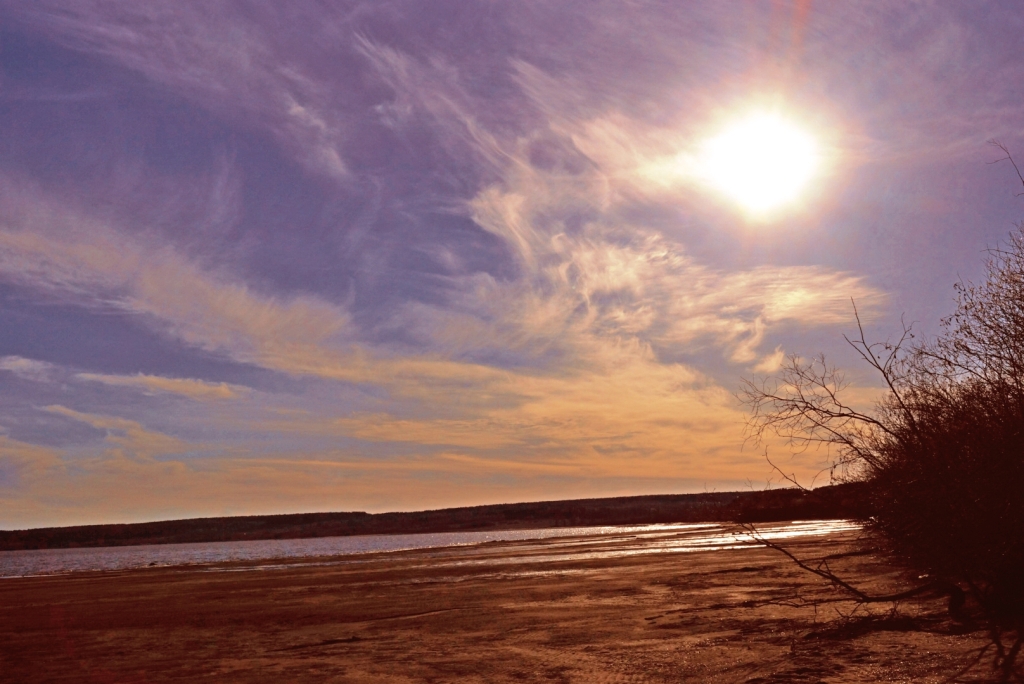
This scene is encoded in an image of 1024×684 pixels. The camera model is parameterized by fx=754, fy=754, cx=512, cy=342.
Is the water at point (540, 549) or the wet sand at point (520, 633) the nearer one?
the wet sand at point (520, 633)

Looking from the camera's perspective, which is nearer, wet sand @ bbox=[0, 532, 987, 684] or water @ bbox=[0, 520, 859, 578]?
wet sand @ bbox=[0, 532, 987, 684]

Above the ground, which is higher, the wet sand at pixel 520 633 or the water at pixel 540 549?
the wet sand at pixel 520 633

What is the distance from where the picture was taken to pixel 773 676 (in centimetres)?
653

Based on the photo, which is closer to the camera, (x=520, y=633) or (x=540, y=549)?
(x=520, y=633)

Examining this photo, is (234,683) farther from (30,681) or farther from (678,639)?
(678,639)

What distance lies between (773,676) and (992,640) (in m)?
2.23

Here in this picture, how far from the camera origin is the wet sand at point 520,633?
7.30 metres

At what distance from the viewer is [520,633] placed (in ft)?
34.3

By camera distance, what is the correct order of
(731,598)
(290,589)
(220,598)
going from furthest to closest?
(290,589) < (220,598) < (731,598)

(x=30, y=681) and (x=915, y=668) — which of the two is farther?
(x=30, y=681)

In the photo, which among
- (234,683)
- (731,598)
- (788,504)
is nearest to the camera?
(234,683)

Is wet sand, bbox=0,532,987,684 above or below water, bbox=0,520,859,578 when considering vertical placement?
above

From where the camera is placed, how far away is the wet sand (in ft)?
24.0

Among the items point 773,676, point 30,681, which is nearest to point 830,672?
point 773,676
